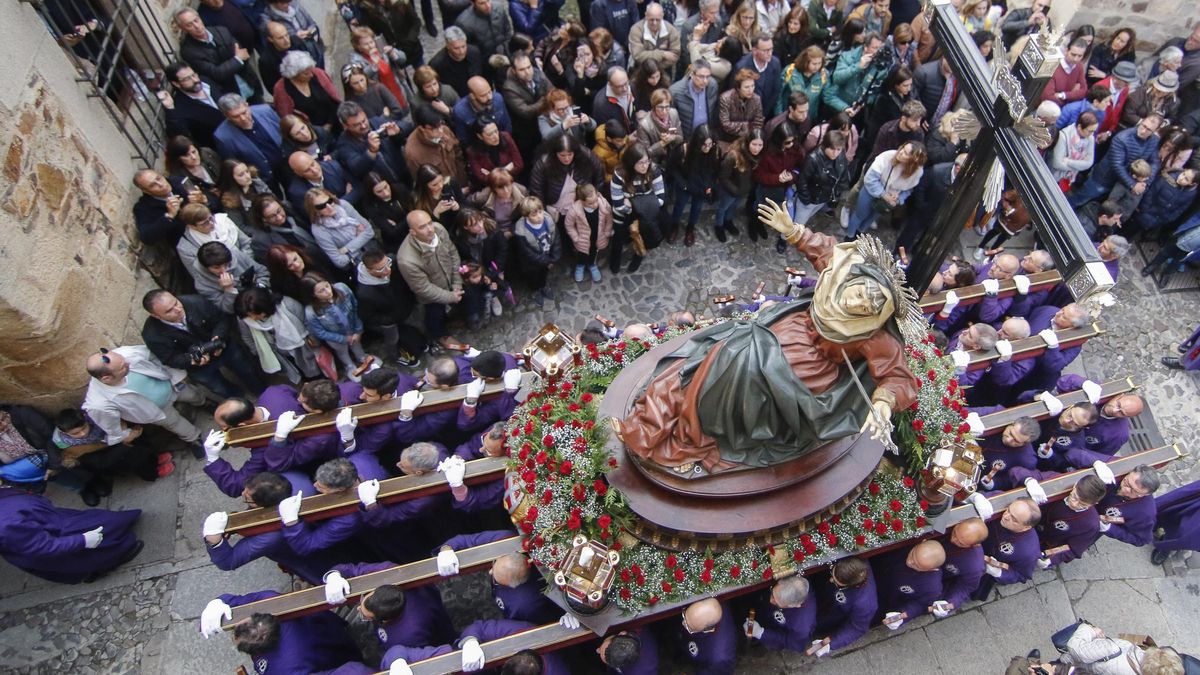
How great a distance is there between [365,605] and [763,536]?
2.86 metres

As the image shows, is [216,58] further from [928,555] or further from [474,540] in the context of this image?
[928,555]

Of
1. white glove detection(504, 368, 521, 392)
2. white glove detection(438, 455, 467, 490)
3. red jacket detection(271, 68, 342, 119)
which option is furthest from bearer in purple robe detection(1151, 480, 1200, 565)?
red jacket detection(271, 68, 342, 119)

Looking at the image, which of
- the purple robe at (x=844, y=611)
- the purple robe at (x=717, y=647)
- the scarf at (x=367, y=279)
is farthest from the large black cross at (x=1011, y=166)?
the scarf at (x=367, y=279)

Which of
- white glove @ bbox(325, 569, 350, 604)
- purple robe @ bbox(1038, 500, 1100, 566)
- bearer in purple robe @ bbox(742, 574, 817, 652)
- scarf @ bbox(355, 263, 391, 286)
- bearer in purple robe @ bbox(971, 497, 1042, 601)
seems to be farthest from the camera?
scarf @ bbox(355, 263, 391, 286)

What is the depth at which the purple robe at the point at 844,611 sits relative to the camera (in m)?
5.54

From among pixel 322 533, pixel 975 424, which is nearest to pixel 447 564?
pixel 322 533

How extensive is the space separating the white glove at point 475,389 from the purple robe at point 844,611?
3.17 m

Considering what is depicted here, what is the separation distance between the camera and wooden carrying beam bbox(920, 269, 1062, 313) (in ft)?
22.0

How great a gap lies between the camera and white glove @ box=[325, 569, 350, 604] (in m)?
2.70

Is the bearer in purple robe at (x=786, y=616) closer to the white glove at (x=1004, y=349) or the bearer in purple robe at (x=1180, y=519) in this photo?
the white glove at (x=1004, y=349)

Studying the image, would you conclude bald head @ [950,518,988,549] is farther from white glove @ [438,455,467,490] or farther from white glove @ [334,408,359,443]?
white glove @ [334,408,359,443]

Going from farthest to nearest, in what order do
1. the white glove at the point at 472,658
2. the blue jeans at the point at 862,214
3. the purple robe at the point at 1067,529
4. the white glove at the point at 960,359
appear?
the blue jeans at the point at 862,214 < the white glove at the point at 960,359 < the purple robe at the point at 1067,529 < the white glove at the point at 472,658

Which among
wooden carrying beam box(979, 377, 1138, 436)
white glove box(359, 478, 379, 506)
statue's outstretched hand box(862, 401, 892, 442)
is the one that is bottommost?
wooden carrying beam box(979, 377, 1138, 436)

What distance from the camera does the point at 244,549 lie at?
5.40m
